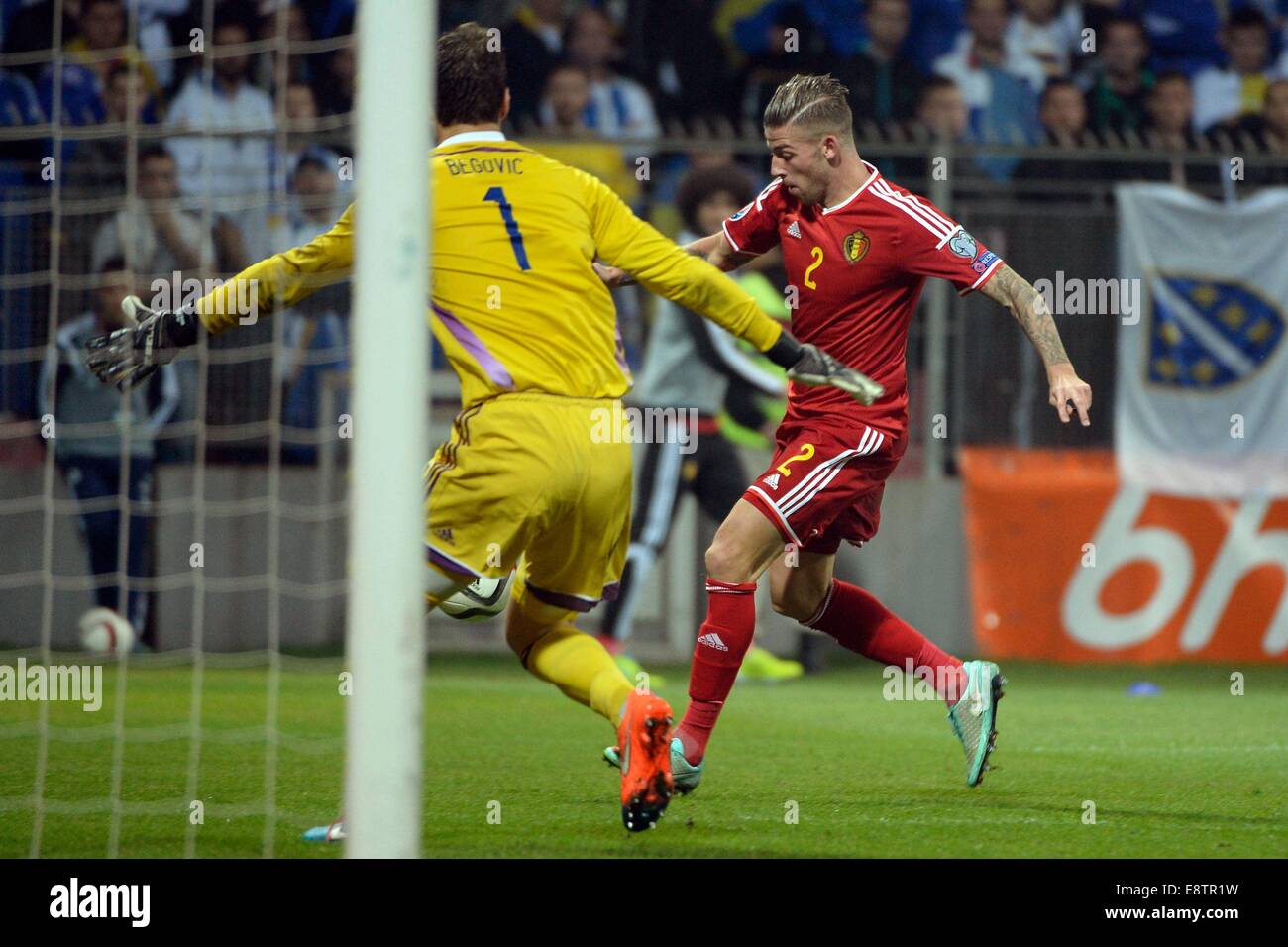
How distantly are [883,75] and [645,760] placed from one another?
7848 mm

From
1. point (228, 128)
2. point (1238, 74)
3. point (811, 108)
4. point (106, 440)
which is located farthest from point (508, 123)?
point (811, 108)

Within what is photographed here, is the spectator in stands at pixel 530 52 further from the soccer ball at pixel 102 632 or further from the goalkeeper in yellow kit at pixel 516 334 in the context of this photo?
the goalkeeper in yellow kit at pixel 516 334

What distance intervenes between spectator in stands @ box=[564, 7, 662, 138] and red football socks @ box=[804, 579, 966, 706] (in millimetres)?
6130

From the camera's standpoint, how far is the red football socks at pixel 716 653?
5.34 meters

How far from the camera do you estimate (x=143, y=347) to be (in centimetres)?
480

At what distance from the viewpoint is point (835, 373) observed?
4.59 meters

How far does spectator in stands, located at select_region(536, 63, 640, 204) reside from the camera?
10.0 m

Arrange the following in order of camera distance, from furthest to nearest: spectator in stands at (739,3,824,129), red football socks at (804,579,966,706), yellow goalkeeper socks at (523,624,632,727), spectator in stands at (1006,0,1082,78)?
spectator in stands at (1006,0,1082,78) < spectator in stands at (739,3,824,129) < red football socks at (804,579,966,706) < yellow goalkeeper socks at (523,624,632,727)

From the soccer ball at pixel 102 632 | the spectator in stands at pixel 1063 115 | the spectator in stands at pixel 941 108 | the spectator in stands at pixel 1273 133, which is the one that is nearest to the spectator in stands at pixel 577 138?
the spectator in stands at pixel 941 108

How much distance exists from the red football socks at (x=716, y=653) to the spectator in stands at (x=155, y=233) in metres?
5.14

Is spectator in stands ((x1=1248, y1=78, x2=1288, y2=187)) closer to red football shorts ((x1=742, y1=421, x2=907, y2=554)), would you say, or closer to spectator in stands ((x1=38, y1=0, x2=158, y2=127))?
red football shorts ((x1=742, y1=421, x2=907, y2=554))

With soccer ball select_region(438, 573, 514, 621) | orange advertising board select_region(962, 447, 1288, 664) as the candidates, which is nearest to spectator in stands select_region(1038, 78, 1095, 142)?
orange advertising board select_region(962, 447, 1288, 664)

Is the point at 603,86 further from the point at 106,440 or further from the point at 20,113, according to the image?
the point at 106,440

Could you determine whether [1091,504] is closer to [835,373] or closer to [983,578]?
[983,578]
